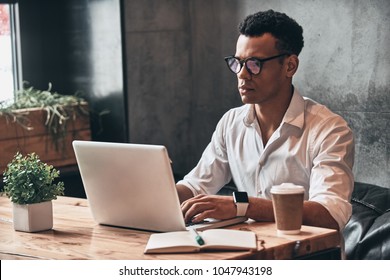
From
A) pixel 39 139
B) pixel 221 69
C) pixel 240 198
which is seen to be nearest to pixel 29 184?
pixel 240 198

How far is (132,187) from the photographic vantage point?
8.95 feet

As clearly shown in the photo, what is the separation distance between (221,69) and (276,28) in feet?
6.63

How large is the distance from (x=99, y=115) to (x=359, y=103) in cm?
167

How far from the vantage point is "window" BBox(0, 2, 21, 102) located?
17.0 ft

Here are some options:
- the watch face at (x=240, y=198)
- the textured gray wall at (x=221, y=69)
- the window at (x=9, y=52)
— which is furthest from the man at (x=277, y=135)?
the window at (x=9, y=52)

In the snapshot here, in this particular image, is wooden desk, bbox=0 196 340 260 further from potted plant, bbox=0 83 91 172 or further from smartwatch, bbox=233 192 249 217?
potted plant, bbox=0 83 91 172

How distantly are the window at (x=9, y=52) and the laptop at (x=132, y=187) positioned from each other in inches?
97.1

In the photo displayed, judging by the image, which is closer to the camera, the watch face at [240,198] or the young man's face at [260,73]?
the watch face at [240,198]

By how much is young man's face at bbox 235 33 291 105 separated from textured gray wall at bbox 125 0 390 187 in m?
1.17

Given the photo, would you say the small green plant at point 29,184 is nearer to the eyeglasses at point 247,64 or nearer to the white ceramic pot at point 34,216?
the white ceramic pot at point 34,216

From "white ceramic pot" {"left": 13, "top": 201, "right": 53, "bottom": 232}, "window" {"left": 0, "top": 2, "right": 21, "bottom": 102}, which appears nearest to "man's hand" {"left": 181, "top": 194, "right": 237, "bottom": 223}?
"white ceramic pot" {"left": 13, "top": 201, "right": 53, "bottom": 232}

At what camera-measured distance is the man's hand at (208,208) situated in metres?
2.75

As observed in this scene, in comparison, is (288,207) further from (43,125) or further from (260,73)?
(43,125)
